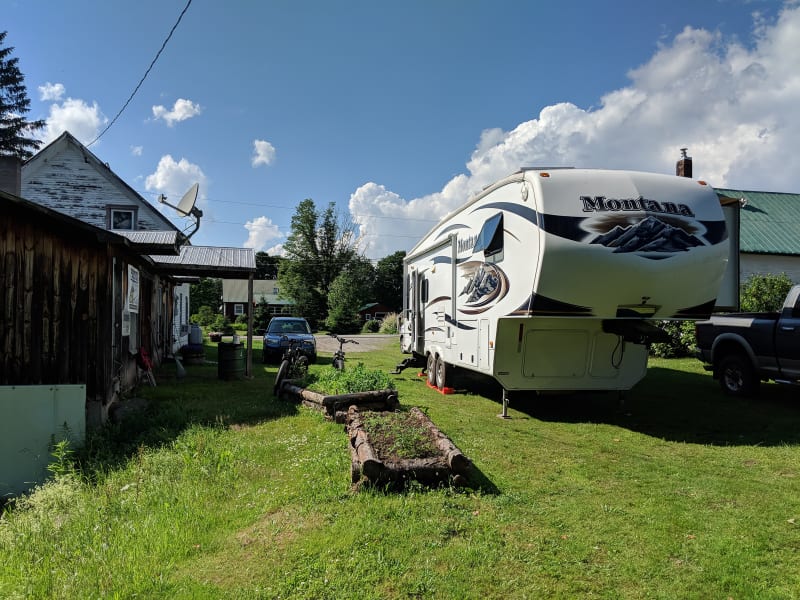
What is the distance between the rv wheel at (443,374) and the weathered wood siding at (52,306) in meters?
6.21

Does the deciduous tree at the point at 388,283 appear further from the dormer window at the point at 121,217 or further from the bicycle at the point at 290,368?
the bicycle at the point at 290,368

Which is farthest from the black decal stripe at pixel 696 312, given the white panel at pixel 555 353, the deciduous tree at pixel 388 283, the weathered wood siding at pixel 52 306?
the deciduous tree at pixel 388 283

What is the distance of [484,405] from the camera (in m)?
9.85

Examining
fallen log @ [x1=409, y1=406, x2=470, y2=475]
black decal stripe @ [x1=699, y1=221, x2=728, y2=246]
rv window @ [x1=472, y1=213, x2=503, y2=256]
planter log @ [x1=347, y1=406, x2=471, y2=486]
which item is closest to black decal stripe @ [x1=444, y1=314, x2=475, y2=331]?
rv window @ [x1=472, y1=213, x2=503, y2=256]

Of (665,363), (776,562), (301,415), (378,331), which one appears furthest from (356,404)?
(378,331)

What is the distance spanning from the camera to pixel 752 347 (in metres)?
9.89

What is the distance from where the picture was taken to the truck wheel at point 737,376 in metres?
A: 10.1

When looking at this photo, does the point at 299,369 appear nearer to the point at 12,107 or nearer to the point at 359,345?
the point at 359,345

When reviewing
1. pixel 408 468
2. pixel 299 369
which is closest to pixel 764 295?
pixel 299 369

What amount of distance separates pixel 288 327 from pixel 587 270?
1389 cm

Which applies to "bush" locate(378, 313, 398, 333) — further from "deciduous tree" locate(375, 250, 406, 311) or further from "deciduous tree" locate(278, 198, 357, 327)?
"deciduous tree" locate(375, 250, 406, 311)

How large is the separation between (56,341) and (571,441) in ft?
24.8

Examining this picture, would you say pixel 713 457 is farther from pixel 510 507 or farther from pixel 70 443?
pixel 70 443

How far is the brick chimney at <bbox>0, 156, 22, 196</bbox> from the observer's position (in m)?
11.5
